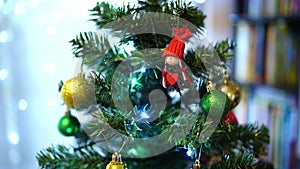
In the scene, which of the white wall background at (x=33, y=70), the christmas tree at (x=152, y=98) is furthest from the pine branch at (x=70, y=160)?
the white wall background at (x=33, y=70)

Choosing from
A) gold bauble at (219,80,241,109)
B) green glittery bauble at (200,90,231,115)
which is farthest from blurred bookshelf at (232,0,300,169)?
green glittery bauble at (200,90,231,115)

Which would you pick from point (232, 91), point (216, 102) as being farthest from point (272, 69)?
point (216, 102)

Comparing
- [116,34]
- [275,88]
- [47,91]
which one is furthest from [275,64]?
[116,34]

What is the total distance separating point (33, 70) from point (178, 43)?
0.70 metres

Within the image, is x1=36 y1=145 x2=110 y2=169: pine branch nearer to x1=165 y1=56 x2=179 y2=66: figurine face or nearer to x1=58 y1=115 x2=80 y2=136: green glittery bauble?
x1=58 y1=115 x2=80 y2=136: green glittery bauble

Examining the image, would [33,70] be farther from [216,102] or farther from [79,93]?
[216,102]

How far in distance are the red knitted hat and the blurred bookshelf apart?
2.42 ft

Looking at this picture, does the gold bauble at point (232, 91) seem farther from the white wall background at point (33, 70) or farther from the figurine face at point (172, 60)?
the white wall background at point (33, 70)

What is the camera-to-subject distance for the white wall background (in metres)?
1.08

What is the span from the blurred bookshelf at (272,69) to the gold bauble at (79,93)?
769 mm

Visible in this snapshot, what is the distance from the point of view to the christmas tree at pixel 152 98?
0.54m

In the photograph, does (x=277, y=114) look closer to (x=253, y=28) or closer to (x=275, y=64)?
(x=275, y=64)

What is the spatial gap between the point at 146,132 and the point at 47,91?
2.07 ft

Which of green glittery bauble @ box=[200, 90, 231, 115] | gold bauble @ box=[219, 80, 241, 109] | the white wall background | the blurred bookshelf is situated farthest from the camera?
the blurred bookshelf
